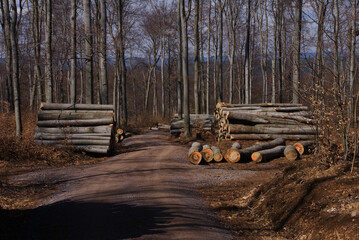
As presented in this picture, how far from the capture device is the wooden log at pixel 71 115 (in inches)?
585

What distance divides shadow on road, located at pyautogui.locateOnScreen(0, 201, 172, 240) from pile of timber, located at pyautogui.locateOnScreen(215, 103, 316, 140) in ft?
36.8

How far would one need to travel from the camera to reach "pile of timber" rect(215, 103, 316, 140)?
53.8ft

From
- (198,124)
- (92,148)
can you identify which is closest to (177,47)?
(198,124)

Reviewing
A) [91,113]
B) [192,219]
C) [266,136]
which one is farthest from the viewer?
[266,136]

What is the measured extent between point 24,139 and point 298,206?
1070 cm

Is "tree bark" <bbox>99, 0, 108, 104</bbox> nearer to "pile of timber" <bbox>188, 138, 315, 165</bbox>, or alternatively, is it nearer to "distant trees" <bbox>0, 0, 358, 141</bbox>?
"distant trees" <bbox>0, 0, 358, 141</bbox>

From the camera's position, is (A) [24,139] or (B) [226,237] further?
(A) [24,139]

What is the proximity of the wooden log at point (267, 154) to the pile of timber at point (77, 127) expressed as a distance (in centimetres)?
600

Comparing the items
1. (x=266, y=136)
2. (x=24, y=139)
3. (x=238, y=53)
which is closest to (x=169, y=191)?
(x=24, y=139)

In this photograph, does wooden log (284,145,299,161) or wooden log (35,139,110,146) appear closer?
wooden log (284,145,299,161)

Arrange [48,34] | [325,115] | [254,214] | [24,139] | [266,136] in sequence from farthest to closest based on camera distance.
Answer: [48,34] < [266,136] < [24,139] < [325,115] < [254,214]

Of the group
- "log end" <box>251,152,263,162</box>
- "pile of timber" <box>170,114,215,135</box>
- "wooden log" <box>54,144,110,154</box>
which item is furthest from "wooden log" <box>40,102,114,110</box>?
"pile of timber" <box>170,114,215,135</box>

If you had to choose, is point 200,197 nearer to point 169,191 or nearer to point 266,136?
point 169,191

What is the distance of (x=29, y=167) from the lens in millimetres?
11156
